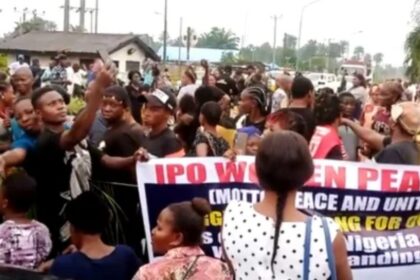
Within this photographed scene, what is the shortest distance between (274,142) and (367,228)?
2601mm

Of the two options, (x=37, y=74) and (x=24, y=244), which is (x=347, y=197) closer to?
(x=24, y=244)

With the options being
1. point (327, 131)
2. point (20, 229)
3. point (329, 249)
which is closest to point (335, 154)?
point (327, 131)

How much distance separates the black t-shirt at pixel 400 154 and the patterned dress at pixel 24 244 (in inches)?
Result: 98.2

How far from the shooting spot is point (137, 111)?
39.2ft

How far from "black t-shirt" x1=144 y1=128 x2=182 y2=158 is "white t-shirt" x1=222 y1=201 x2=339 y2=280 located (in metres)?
3.21

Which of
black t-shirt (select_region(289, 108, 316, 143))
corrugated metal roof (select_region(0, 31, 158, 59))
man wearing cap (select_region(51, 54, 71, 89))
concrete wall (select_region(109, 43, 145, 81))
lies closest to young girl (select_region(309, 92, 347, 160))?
black t-shirt (select_region(289, 108, 316, 143))

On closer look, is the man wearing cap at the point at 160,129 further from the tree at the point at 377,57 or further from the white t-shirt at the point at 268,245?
the tree at the point at 377,57

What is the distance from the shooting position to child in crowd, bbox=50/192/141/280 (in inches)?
171

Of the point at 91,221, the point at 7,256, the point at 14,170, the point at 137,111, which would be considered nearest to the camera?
the point at 91,221

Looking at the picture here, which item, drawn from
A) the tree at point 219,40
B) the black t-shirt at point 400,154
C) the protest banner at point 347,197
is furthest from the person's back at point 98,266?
the tree at point 219,40

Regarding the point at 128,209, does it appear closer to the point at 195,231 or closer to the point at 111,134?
the point at 111,134

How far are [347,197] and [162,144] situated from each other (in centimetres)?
164

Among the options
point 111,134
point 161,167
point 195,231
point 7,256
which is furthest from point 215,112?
point 195,231

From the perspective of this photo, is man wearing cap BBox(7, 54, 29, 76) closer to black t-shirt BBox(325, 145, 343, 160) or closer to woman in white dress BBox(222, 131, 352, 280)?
black t-shirt BBox(325, 145, 343, 160)
